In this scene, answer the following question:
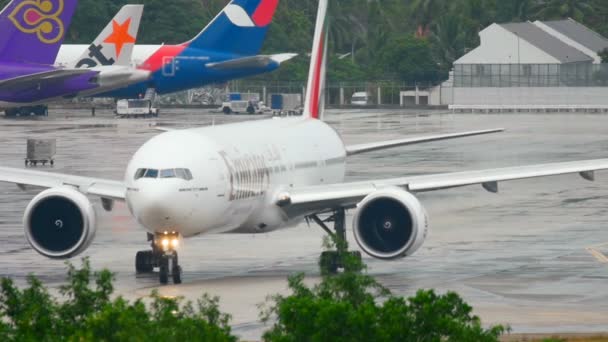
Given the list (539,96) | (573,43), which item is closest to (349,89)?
(573,43)

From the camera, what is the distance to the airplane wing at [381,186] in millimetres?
30828

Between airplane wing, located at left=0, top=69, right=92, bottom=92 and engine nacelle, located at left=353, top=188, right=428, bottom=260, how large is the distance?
1836 inches

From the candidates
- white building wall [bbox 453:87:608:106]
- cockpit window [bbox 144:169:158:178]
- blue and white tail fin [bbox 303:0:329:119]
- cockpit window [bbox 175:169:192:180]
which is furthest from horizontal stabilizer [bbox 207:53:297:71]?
cockpit window [bbox 144:169:158:178]

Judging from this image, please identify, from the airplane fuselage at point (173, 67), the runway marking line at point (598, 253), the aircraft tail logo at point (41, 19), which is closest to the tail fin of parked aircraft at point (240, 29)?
the airplane fuselage at point (173, 67)

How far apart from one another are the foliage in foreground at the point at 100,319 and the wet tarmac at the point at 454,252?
6.69m

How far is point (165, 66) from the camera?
109812 mm

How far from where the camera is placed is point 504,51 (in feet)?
443

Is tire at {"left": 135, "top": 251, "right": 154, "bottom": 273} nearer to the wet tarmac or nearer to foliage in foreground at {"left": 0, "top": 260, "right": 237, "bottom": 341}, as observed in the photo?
the wet tarmac

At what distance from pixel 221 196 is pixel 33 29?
4719 cm

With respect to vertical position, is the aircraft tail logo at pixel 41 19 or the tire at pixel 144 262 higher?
the aircraft tail logo at pixel 41 19

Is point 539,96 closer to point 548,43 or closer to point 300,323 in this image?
point 548,43

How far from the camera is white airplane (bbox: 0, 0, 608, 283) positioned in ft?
92.5

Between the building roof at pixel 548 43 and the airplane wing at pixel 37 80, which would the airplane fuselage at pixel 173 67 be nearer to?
the airplane wing at pixel 37 80

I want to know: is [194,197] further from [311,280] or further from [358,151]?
[358,151]
